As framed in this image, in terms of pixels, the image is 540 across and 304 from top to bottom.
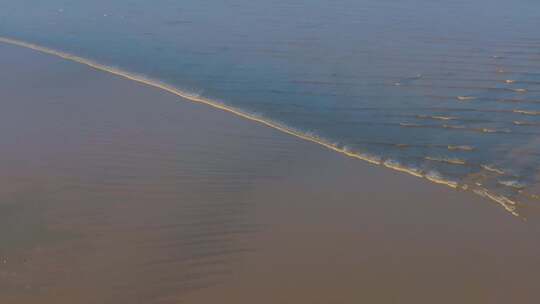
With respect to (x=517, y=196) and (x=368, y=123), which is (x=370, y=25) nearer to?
(x=368, y=123)

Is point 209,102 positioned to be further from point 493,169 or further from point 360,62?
point 493,169

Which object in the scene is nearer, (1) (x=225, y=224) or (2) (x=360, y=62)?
(1) (x=225, y=224)

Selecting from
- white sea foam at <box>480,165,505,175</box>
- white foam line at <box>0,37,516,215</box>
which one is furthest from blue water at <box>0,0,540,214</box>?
white foam line at <box>0,37,516,215</box>

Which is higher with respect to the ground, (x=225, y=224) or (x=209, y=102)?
(x=209, y=102)

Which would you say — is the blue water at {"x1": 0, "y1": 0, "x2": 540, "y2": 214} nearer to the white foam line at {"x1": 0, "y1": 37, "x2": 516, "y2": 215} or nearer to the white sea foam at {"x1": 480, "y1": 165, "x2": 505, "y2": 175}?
the white sea foam at {"x1": 480, "y1": 165, "x2": 505, "y2": 175}

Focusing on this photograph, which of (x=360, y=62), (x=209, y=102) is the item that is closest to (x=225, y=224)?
(x=209, y=102)

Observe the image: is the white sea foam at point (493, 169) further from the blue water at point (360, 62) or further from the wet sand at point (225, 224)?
the wet sand at point (225, 224)

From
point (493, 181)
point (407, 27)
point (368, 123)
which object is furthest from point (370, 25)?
point (493, 181)
